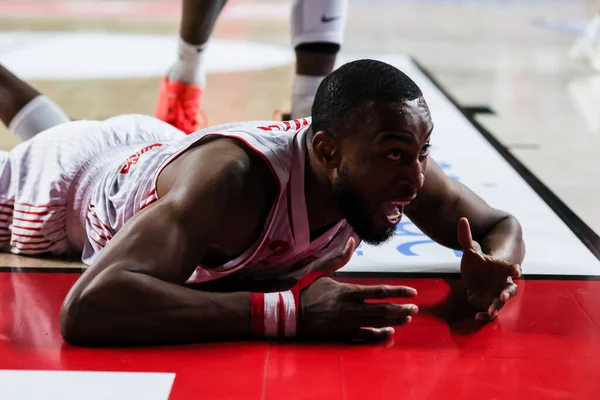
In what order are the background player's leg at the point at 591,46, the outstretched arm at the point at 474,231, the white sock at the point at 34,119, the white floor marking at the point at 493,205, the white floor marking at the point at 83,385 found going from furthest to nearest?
the background player's leg at the point at 591,46 < the white sock at the point at 34,119 < the white floor marking at the point at 493,205 < the outstretched arm at the point at 474,231 < the white floor marking at the point at 83,385

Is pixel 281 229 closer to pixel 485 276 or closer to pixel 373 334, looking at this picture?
pixel 373 334

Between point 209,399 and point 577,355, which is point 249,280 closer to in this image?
point 209,399

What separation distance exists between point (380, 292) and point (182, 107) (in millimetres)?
2073

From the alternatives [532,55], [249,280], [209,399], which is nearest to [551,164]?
[249,280]

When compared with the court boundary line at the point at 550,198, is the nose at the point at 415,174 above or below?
→ above

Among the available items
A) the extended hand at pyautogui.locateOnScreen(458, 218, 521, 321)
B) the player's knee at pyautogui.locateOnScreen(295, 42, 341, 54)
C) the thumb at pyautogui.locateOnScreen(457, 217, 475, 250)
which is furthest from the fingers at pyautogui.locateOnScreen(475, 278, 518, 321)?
the player's knee at pyautogui.locateOnScreen(295, 42, 341, 54)

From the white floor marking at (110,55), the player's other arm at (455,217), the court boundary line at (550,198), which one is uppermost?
the player's other arm at (455,217)

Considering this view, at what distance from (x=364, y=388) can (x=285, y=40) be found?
236 inches

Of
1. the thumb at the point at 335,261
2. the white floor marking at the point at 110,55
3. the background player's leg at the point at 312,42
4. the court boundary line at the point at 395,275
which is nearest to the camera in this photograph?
the thumb at the point at 335,261

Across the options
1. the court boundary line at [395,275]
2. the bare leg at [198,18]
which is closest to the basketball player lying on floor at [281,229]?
the court boundary line at [395,275]

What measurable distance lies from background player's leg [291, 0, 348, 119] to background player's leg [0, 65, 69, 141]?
34.6 inches

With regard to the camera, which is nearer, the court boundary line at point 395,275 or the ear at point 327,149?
the ear at point 327,149

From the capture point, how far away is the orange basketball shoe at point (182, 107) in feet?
12.0

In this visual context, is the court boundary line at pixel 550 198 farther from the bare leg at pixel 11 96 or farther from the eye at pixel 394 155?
the bare leg at pixel 11 96
